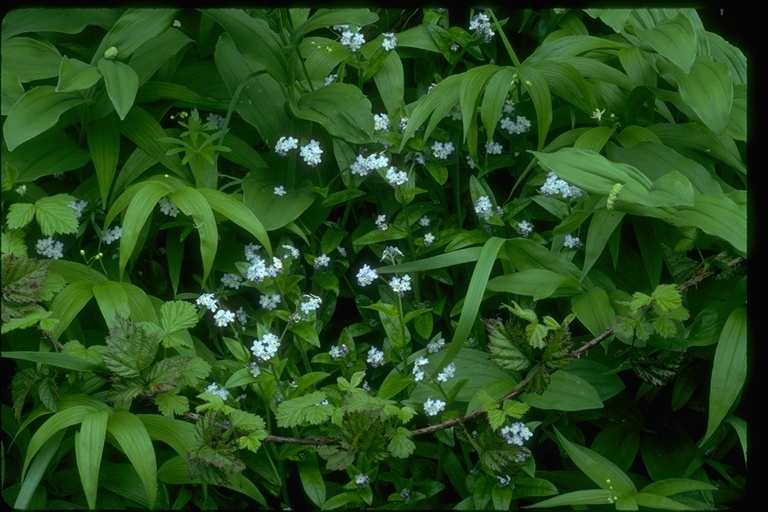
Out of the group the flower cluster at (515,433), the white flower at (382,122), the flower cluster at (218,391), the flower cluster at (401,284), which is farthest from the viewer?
the white flower at (382,122)

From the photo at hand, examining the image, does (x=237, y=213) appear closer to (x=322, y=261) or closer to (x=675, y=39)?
(x=322, y=261)

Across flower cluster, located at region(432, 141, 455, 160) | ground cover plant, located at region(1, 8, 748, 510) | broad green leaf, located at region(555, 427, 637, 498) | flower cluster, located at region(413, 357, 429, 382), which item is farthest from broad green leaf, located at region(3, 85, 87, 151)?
broad green leaf, located at region(555, 427, 637, 498)

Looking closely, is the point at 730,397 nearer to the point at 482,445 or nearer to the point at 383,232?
the point at 482,445

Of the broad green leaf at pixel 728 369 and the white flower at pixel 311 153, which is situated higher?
the white flower at pixel 311 153

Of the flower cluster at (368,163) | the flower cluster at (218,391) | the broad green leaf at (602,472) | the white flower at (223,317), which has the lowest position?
the broad green leaf at (602,472)

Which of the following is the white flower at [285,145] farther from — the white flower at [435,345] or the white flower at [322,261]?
the white flower at [435,345]

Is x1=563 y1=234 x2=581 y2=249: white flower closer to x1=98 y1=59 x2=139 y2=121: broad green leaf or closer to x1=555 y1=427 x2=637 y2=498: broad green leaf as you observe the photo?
x1=555 y1=427 x2=637 y2=498: broad green leaf

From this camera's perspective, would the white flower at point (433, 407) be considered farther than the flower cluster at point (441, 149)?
No

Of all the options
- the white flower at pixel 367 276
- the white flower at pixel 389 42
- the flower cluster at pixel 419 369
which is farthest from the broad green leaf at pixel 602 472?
the white flower at pixel 389 42
